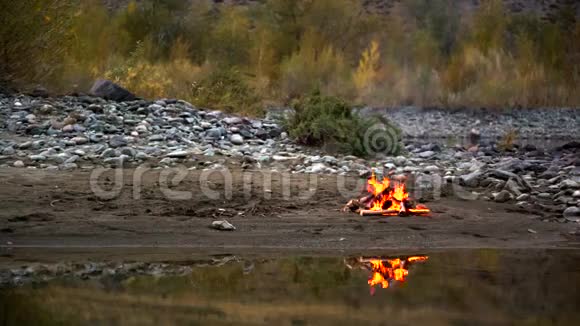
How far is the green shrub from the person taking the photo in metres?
15.6

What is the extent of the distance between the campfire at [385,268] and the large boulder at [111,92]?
26.4ft

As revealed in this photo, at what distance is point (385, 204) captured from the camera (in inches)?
448

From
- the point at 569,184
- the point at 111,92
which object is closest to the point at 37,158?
the point at 111,92

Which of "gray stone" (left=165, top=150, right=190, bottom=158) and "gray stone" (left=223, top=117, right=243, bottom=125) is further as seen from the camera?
"gray stone" (left=223, top=117, right=243, bottom=125)

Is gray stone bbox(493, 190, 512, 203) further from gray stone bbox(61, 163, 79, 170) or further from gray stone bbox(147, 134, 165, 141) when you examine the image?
gray stone bbox(61, 163, 79, 170)

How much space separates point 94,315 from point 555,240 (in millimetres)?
5735

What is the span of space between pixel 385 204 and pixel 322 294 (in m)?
3.49

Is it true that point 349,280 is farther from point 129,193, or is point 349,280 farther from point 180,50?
point 180,50

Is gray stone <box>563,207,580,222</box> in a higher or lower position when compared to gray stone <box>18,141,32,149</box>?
lower

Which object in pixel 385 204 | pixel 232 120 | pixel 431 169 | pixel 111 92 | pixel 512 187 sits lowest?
pixel 385 204

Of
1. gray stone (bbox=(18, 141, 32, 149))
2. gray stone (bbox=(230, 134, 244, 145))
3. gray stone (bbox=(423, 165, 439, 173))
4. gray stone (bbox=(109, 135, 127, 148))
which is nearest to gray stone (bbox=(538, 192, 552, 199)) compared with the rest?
gray stone (bbox=(423, 165, 439, 173))

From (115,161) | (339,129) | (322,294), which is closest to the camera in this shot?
(322,294)

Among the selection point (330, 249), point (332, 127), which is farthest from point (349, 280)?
point (332, 127)

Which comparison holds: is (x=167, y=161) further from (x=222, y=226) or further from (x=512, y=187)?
(x=512, y=187)
